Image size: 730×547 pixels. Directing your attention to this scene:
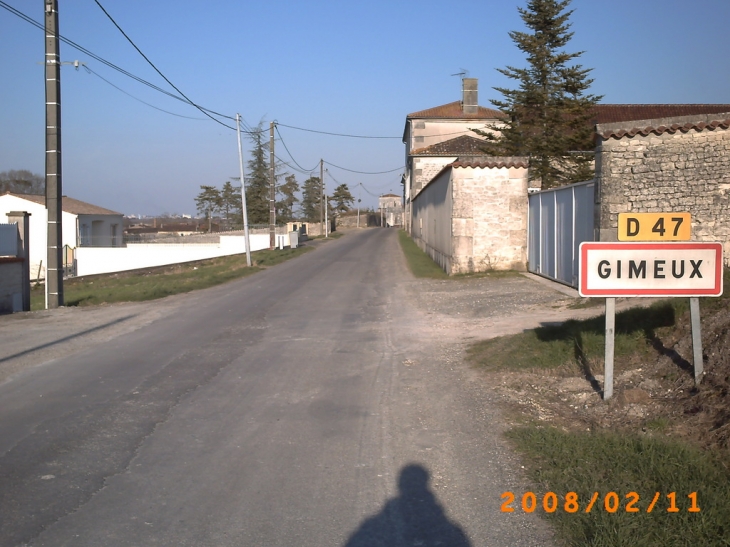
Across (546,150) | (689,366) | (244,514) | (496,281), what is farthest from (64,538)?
(546,150)

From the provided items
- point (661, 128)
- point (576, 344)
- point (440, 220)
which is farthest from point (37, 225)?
point (576, 344)

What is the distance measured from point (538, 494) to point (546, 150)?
25.0m

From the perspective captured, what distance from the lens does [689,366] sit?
652 centimetres

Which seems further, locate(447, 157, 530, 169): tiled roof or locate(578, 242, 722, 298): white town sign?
locate(447, 157, 530, 169): tiled roof

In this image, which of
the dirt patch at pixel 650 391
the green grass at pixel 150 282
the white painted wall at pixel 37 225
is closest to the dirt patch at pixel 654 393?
the dirt patch at pixel 650 391

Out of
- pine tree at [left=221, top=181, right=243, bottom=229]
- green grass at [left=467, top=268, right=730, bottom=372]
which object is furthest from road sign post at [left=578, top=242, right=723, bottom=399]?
pine tree at [left=221, top=181, right=243, bottom=229]

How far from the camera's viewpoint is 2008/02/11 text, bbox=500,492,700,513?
4.13 metres

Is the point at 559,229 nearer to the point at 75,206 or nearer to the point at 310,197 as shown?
the point at 75,206

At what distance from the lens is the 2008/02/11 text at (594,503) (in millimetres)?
4129

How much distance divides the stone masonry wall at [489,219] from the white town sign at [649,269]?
1424cm

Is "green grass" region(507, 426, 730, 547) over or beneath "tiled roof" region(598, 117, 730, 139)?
beneath

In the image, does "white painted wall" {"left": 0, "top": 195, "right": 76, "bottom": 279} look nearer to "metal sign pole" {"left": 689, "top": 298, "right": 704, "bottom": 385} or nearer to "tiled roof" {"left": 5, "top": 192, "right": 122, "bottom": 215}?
"tiled roof" {"left": 5, "top": 192, "right": 122, "bottom": 215}

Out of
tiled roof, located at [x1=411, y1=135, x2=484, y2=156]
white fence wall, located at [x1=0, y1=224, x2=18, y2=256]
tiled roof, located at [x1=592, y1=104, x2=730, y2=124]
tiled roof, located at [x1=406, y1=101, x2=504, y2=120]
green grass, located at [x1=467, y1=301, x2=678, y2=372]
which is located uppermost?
tiled roof, located at [x1=406, y1=101, x2=504, y2=120]

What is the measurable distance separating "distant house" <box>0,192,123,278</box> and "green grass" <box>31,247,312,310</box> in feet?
43.3
